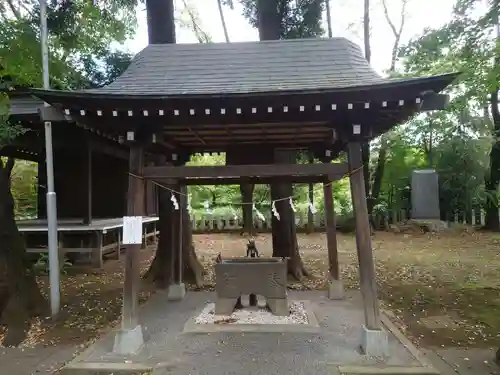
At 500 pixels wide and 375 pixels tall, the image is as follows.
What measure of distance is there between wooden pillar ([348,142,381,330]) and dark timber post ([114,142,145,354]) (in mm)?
2557

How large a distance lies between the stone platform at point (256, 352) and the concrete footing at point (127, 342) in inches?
3.6

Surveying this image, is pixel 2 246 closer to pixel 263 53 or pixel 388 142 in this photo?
pixel 263 53

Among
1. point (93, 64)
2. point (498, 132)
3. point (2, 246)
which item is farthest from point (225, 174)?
point (498, 132)

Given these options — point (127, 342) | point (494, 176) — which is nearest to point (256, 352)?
point (127, 342)

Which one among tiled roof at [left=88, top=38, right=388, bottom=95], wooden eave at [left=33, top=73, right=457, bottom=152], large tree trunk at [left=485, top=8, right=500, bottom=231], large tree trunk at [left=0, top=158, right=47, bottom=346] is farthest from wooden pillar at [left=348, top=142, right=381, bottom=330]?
large tree trunk at [left=485, top=8, right=500, bottom=231]

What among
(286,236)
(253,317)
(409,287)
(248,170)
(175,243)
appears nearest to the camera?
(248,170)

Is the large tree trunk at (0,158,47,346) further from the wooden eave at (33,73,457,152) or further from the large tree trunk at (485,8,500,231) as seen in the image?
the large tree trunk at (485,8,500,231)

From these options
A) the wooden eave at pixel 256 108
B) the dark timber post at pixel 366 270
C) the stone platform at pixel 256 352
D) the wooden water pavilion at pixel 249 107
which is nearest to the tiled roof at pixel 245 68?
the wooden water pavilion at pixel 249 107

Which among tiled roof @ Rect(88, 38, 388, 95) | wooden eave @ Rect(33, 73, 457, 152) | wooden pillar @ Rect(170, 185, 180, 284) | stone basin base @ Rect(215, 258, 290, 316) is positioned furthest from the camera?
wooden pillar @ Rect(170, 185, 180, 284)

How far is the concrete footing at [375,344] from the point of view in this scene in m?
4.77

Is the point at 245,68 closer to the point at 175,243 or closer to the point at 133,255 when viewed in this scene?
the point at 133,255

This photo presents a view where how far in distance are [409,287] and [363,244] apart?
13.4 feet

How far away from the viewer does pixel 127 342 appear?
196 inches

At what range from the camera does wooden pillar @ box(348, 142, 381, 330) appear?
4.95m
